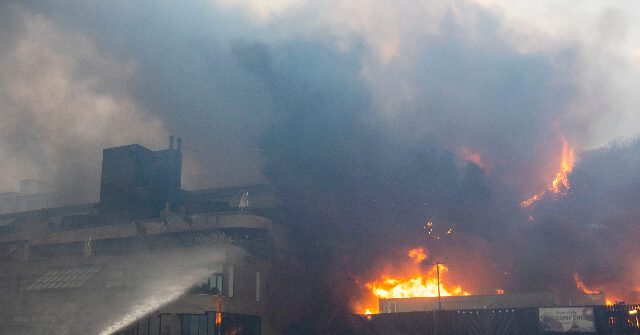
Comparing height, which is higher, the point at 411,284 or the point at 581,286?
the point at 411,284

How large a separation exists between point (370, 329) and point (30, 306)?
3260 cm

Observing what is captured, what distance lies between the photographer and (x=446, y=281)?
63281 millimetres

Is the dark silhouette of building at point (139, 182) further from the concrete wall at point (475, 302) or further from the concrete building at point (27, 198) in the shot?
the concrete building at point (27, 198)

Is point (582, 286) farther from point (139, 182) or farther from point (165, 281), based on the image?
point (139, 182)

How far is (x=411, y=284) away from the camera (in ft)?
196

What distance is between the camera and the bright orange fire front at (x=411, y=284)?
55812 mm


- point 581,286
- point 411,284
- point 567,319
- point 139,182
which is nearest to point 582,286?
point 581,286

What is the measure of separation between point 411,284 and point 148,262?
93.8 ft

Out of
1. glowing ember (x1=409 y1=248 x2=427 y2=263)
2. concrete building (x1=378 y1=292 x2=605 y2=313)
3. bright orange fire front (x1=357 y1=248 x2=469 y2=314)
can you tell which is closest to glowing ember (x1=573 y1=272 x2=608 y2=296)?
concrete building (x1=378 y1=292 x2=605 y2=313)

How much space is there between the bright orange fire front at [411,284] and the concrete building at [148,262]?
36.6 ft

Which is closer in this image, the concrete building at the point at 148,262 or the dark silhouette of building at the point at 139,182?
the concrete building at the point at 148,262

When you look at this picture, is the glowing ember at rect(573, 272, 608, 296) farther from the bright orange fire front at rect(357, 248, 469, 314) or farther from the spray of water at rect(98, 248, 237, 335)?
the spray of water at rect(98, 248, 237, 335)

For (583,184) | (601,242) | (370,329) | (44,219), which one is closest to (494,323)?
(370,329)

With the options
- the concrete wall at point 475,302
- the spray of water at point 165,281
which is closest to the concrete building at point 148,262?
the spray of water at point 165,281
